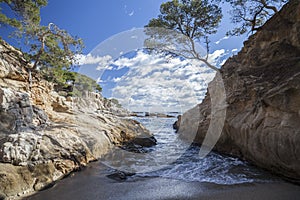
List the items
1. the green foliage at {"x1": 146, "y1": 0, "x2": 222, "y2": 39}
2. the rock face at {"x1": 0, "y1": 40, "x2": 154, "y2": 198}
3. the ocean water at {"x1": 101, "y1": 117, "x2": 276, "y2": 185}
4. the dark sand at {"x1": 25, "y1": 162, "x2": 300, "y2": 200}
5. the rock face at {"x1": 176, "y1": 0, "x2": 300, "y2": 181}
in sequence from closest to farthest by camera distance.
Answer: the dark sand at {"x1": 25, "y1": 162, "x2": 300, "y2": 200}, the rock face at {"x1": 0, "y1": 40, "x2": 154, "y2": 198}, the rock face at {"x1": 176, "y1": 0, "x2": 300, "y2": 181}, the ocean water at {"x1": 101, "y1": 117, "x2": 276, "y2": 185}, the green foliage at {"x1": 146, "y1": 0, "x2": 222, "y2": 39}

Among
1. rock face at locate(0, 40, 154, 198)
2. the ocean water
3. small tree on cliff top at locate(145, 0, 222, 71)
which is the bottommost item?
the ocean water

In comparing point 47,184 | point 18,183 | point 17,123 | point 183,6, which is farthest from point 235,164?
point 183,6

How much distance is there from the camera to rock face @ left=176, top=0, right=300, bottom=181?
3371mm

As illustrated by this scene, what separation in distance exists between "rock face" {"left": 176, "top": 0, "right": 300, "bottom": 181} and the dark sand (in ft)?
2.42

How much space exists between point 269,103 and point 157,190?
355 centimetres

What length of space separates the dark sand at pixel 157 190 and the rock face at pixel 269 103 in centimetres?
74

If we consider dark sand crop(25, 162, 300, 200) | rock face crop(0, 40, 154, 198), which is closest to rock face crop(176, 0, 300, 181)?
dark sand crop(25, 162, 300, 200)

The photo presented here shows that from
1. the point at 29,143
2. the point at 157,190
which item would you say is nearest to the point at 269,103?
the point at 157,190

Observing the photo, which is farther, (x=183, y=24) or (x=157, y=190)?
(x=183, y=24)

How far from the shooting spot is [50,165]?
354 centimetres

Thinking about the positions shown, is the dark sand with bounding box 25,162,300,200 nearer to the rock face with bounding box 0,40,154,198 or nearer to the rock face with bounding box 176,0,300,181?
the rock face with bounding box 0,40,154,198

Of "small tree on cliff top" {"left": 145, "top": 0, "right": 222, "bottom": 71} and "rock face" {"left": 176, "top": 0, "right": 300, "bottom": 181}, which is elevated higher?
"small tree on cliff top" {"left": 145, "top": 0, "right": 222, "bottom": 71}

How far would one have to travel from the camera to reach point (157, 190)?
3.20 metres

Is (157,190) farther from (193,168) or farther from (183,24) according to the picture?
(183,24)
